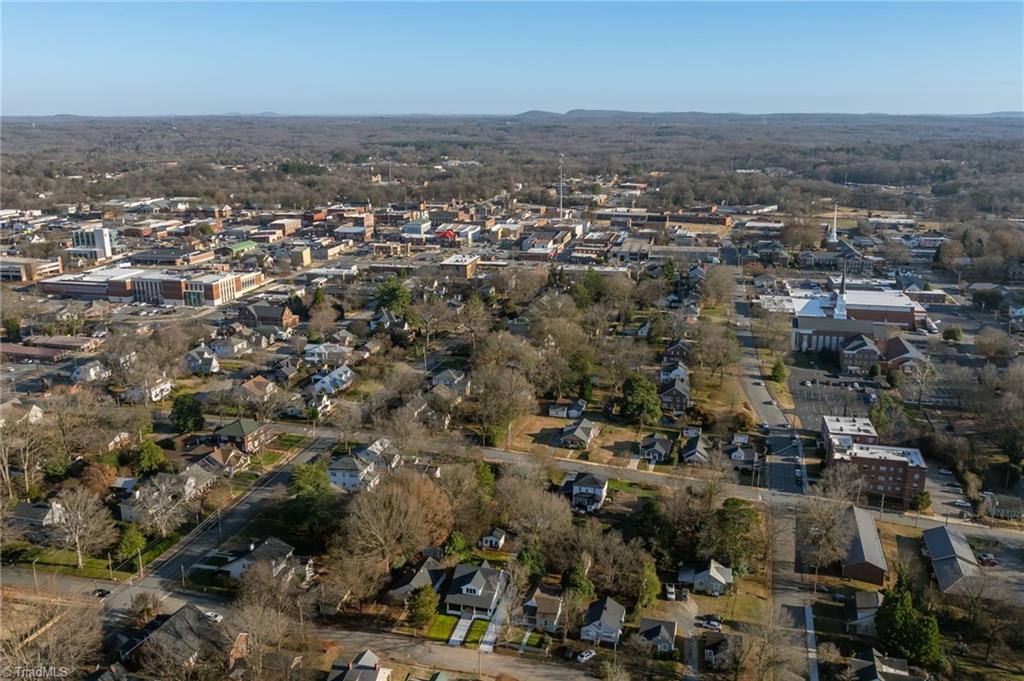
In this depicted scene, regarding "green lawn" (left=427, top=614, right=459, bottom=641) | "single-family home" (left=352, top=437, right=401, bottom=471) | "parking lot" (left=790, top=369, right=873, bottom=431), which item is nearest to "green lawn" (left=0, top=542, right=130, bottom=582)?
"single-family home" (left=352, top=437, right=401, bottom=471)

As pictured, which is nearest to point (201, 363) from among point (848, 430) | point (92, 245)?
point (848, 430)

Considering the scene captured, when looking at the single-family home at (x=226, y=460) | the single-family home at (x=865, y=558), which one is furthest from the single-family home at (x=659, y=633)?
the single-family home at (x=226, y=460)

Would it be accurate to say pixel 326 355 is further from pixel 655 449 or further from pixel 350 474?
pixel 655 449

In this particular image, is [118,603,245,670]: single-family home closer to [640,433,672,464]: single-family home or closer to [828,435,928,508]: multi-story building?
[640,433,672,464]: single-family home

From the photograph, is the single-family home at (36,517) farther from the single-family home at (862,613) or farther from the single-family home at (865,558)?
the single-family home at (865,558)

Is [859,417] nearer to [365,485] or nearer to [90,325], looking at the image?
[365,485]
